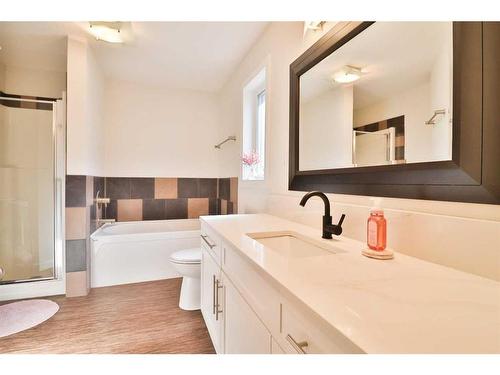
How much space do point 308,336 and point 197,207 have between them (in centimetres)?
320

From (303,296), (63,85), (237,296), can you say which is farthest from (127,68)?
(303,296)

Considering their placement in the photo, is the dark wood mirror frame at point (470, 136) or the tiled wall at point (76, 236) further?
the tiled wall at point (76, 236)

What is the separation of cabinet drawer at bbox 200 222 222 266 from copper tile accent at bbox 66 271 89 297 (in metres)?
1.43

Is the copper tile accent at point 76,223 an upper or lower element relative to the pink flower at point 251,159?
lower

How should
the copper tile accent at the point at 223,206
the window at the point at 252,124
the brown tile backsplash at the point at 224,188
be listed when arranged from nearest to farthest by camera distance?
the window at the point at 252,124 < the brown tile backsplash at the point at 224,188 < the copper tile accent at the point at 223,206

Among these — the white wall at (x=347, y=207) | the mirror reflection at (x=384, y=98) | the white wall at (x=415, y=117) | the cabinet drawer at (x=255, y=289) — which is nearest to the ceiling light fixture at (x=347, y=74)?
the mirror reflection at (x=384, y=98)

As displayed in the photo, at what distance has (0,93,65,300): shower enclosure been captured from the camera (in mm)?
2410

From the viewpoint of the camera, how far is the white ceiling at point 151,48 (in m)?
2.04

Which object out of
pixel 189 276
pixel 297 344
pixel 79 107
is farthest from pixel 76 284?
pixel 297 344

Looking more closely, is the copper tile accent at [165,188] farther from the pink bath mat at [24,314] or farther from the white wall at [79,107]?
the pink bath mat at [24,314]

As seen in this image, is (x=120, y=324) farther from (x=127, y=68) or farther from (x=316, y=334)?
(x=127, y=68)

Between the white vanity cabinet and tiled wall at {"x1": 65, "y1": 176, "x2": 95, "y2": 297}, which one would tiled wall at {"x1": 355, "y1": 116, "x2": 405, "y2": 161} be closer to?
the white vanity cabinet

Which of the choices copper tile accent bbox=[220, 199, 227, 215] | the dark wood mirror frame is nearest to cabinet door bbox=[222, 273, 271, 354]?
the dark wood mirror frame

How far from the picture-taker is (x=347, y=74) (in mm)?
1236
